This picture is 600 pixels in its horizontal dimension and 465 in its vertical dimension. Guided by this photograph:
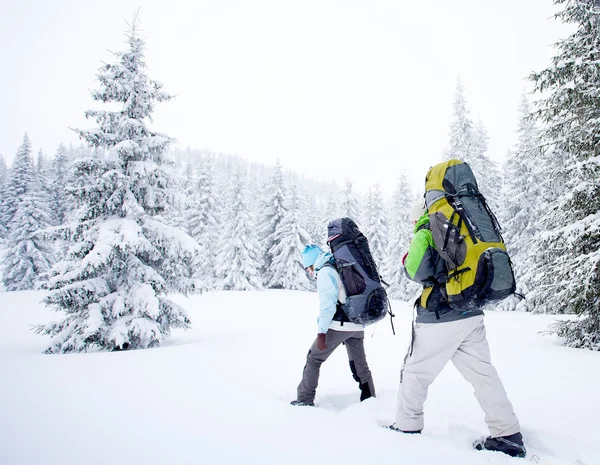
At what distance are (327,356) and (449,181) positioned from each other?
2.33 m

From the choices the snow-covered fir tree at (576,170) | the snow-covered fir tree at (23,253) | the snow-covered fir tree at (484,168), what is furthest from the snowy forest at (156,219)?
the snow-covered fir tree at (23,253)

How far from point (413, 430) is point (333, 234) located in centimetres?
207

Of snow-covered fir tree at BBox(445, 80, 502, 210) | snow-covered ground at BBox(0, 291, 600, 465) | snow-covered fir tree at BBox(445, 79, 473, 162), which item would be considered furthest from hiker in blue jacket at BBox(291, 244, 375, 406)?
snow-covered fir tree at BBox(445, 79, 473, 162)

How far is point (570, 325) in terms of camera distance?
830cm

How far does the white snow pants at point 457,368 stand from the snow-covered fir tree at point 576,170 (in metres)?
5.61

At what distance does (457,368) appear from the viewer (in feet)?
10.2

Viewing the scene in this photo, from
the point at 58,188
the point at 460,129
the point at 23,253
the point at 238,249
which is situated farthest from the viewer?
the point at 58,188

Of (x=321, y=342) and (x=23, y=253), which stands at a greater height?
(x=321, y=342)

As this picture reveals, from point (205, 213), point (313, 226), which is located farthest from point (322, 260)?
point (313, 226)

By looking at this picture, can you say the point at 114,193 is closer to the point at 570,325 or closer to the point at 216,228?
the point at 570,325

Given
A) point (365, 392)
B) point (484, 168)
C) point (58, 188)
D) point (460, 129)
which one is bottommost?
point (365, 392)

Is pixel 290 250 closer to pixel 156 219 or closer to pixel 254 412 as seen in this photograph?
pixel 156 219

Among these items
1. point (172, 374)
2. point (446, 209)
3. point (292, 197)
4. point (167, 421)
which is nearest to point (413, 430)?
point (446, 209)

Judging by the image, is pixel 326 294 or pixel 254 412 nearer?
pixel 254 412
